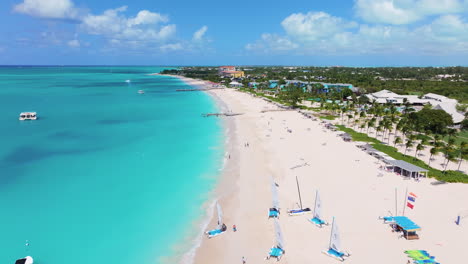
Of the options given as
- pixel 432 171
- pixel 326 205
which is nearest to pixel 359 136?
pixel 432 171

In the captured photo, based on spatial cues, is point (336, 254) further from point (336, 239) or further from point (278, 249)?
point (278, 249)

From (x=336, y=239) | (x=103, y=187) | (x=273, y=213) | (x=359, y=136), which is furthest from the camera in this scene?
(x=359, y=136)

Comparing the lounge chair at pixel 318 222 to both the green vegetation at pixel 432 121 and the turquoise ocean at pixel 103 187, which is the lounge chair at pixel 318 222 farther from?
the green vegetation at pixel 432 121

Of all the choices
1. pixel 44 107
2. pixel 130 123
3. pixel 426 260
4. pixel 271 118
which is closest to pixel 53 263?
pixel 426 260

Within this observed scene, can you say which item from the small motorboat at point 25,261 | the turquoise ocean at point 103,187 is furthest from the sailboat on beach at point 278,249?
the small motorboat at point 25,261

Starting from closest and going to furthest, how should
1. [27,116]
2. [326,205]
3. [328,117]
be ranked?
[326,205] → [27,116] → [328,117]

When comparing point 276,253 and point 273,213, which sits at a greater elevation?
point 273,213
